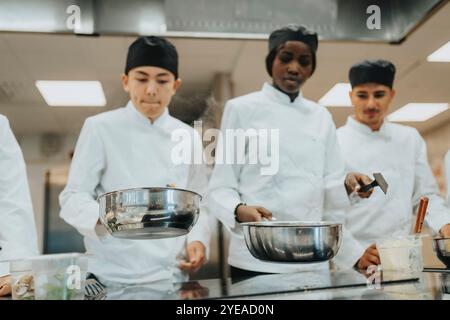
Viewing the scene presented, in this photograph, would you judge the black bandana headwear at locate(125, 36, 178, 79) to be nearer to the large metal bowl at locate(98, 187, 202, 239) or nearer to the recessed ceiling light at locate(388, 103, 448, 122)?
the large metal bowl at locate(98, 187, 202, 239)

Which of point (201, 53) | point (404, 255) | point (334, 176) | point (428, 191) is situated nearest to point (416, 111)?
point (428, 191)

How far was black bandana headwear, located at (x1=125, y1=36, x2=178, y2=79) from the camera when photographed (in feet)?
4.89

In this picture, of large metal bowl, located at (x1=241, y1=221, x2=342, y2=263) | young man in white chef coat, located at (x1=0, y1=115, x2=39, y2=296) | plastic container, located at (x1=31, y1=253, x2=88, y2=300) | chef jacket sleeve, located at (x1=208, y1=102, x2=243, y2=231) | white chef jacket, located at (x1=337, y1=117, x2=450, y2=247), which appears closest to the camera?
plastic container, located at (x1=31, y1=253, x2=88, y2=300)

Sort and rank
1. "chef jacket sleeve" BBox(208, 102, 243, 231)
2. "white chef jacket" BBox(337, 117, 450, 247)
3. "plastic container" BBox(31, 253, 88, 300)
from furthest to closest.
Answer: "white chef jacket" BBox(337, 117, 450, 247)
"chef jacket sleeve" BBox(208, 102, 243, 231)
"plastic container" BBox(31, 253, 88, 300)

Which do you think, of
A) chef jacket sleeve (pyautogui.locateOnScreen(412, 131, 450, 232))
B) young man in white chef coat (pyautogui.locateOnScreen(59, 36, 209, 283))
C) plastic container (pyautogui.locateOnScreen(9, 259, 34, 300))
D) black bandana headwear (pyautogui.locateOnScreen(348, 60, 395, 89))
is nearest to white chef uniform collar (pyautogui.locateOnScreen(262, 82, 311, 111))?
black bandana headwear (pyautogui.locateOnScreen(348, 60, 395, 89))

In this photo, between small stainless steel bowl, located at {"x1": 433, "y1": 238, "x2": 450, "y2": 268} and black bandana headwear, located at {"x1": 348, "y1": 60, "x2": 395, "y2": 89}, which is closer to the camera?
small stainless steel bowl, located at {"x1": 433, "y1": 238, "x2": 450, "y2": 268}

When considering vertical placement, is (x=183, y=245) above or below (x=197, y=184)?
below

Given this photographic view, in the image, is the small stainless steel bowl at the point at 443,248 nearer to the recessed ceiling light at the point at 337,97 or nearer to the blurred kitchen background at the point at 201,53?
the blurred kitchen background at the point at 201,53

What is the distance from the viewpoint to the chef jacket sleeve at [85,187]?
133cm

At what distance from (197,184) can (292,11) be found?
0.73 m

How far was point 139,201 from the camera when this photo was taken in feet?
3.43

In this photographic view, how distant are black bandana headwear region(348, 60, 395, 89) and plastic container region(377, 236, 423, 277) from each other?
68 centimetres
